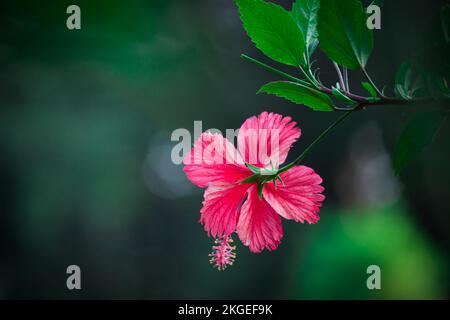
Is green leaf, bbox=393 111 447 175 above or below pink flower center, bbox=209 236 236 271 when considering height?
above

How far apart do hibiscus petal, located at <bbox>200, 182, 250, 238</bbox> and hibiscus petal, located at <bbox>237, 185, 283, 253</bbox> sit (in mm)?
11

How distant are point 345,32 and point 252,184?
19cm

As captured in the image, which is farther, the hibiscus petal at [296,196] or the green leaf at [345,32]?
the hibiscus petal at [296,196]

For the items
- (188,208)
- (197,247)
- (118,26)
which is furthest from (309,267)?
(118,26)

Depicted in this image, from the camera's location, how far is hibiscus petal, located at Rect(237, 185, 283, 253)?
1.69 feet

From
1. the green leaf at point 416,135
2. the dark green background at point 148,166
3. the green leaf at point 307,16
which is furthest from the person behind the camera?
the dark green background at point 148,166

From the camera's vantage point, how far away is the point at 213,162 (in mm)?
508

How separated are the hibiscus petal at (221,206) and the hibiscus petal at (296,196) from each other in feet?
0.12

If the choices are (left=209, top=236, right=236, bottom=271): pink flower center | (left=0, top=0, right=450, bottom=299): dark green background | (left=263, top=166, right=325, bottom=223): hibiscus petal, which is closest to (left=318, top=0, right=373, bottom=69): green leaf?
(left=263, top=166, right=325, bottom=223): hibiscus petal

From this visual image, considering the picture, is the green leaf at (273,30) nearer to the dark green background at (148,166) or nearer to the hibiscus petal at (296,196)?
the hibiscus petal at (296,196)

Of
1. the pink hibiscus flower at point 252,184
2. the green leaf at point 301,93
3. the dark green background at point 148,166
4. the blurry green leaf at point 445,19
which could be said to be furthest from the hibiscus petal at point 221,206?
the dark green background at point 148,166

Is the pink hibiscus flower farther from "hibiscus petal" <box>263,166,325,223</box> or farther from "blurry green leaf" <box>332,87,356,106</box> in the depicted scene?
"blurry green leaf" <box>332,87,356,106</box>

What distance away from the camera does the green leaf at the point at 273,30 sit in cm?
42

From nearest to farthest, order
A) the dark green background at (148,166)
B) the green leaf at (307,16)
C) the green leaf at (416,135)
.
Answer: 1. the green leaf at (416,135)
2. the green leaf at (307,16)
3. the dark green background at (148,166)
